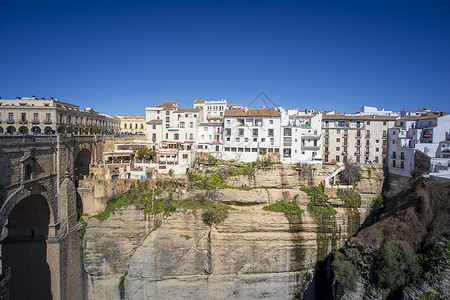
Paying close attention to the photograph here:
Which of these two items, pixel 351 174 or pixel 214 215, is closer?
pixel 214 215

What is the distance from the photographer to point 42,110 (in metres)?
25.9

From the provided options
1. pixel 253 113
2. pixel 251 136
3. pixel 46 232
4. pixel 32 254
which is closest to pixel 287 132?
pixel 251 136

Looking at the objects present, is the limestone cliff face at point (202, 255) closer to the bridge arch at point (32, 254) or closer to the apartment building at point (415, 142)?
the bridge arch at point (32, 254)

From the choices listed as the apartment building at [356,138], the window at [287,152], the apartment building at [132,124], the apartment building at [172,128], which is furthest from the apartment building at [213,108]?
the apartment building at [356,138]

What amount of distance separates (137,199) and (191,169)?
5.64 m

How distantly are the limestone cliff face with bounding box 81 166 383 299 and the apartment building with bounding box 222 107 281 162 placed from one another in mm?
7723

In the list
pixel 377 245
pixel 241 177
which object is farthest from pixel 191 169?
pixel 377 245

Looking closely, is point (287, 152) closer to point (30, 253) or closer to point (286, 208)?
point (286, 208)

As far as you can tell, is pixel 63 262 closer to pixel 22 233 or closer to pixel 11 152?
pixel 22 233

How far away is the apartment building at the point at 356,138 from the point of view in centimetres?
2792

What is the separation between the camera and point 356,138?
28.2 m

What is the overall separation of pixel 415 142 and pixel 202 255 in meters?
22.3

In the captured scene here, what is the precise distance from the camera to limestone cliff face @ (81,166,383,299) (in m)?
18.5

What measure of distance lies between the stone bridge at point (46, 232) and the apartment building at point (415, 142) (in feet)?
91.9
